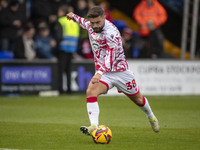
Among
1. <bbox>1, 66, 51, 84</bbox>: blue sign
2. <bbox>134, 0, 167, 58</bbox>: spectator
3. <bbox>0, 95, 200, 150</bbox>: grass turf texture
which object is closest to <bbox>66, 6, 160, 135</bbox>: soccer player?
<bbox>0, 95, 200, 150</bbox>: grass turf texture

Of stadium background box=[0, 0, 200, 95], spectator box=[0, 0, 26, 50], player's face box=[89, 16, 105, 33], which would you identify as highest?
player's face box=[89, 16, 105, 33]

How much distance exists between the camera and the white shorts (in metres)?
7.86

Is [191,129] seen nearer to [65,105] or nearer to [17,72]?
[65,105]

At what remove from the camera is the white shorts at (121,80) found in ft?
25.8

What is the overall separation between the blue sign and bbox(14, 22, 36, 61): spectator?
0.49 meters

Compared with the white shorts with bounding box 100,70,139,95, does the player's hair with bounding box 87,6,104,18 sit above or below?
above

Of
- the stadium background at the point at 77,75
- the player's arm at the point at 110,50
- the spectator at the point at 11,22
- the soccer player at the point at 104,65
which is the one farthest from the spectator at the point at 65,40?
the player's arm at the point at 110,50

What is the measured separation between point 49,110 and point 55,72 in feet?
16.1

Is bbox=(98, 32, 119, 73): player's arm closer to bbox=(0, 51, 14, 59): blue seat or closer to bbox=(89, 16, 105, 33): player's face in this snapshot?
bbox=(89, 16, 105, 33): player's face

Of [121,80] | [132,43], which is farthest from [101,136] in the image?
[132,43]

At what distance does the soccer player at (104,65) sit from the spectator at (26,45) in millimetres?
9288

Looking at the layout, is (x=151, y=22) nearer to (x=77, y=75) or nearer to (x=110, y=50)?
(x=77, y=75)

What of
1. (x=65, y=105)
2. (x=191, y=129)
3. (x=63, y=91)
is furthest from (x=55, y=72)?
(x=191, y=129)

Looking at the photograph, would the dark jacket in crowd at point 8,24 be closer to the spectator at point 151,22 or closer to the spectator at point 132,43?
the spectator at point 132,43
